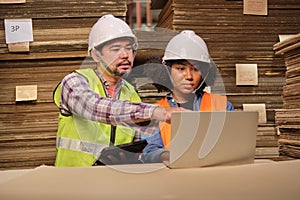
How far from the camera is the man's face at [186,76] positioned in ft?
8.93

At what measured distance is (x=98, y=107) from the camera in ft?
6.84

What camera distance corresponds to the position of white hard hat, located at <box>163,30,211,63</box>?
9.40ft

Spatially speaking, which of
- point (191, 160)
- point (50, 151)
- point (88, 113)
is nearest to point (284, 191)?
point (191, 160)

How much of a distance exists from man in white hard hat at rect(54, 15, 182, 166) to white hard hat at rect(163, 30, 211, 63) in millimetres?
264

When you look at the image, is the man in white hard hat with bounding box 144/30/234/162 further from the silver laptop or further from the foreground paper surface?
the foreground paper surface

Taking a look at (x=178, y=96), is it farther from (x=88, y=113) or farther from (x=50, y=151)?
(x=50, y=151)

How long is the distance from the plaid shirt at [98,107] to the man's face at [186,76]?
387 millimetres

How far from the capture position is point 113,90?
2744 mm

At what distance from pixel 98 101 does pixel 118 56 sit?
58 cm

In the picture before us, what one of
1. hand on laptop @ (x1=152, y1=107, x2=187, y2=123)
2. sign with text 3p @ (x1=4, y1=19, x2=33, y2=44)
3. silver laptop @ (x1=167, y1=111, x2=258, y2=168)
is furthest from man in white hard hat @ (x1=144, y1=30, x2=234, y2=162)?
silver laptop @ (x1=167, y1=111, x2=258, y2=168)

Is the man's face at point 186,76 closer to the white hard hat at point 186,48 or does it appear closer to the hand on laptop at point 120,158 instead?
the white hard hat at point 186,48

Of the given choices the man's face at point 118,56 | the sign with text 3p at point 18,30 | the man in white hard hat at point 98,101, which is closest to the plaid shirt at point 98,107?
the man in white hard hat at point 98,101

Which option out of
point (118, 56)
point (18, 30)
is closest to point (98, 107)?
point (118, 56)

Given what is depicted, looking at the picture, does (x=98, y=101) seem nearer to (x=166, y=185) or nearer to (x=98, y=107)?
(x=98, y=107)
